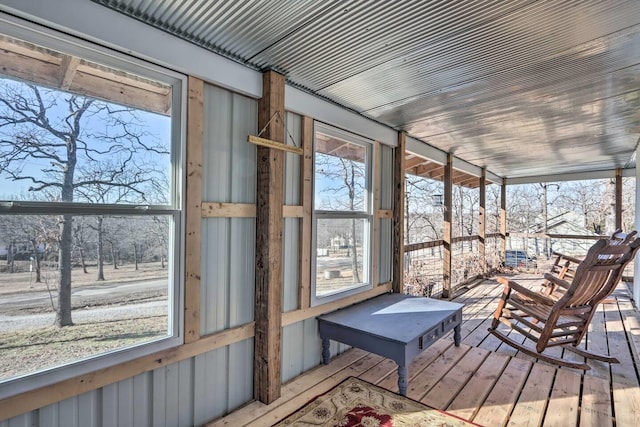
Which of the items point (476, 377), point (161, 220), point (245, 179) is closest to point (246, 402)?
point (161, 220)

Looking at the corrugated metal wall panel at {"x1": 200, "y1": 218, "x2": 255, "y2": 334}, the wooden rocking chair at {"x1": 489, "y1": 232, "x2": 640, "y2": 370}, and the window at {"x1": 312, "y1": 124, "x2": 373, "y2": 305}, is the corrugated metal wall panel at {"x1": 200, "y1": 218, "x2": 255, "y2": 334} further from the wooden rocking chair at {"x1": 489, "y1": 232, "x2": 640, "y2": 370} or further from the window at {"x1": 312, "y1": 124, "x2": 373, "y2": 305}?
the wooden rocking chair at {"x1": 489, "y1": 232, "x2": 640, "y2": 370}

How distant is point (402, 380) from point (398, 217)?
6.37 feet

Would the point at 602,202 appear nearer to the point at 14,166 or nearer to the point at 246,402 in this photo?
the point at 246,402

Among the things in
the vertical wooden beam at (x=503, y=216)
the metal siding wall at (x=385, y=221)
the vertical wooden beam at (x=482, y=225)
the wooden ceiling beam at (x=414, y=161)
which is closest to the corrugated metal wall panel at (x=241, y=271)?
the metal siding wall at (x=385, y=221)

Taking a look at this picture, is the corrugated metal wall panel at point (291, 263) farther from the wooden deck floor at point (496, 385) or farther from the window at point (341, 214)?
the wooden deck floor at point (496, 385)

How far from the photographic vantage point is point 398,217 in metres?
3.88

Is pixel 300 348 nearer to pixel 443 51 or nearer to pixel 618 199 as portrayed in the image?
pixel 443 51

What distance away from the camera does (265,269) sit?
2.32 meters

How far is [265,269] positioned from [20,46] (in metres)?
1.75

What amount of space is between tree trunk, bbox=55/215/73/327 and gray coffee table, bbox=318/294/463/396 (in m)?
1.86

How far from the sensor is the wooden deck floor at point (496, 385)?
218 cm

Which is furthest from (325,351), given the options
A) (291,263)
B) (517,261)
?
(517,261)

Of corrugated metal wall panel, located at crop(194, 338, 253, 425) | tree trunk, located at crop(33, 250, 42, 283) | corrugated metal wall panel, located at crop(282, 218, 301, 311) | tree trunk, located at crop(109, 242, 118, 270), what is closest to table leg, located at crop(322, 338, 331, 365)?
corrugated metal wall panel, located at crop(282, 218, 301, 311)

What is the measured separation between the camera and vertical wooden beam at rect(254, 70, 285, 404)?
7.57 ft
